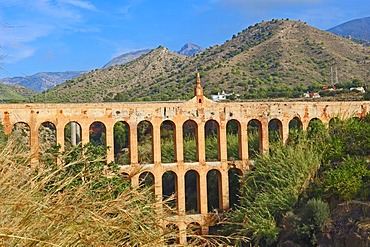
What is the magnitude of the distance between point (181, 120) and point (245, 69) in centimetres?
4299

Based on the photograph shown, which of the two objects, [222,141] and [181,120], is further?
[222,141]

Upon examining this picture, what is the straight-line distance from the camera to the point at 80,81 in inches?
3063

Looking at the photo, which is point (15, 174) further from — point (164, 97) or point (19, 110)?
point (164, 97)

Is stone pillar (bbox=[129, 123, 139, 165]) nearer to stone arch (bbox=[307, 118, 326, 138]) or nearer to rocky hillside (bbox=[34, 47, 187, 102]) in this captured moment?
stone arch (bbox=[307, 118, 326, 138])

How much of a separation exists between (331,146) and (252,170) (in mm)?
4052

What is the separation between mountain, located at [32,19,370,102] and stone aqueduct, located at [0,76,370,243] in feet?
75.4

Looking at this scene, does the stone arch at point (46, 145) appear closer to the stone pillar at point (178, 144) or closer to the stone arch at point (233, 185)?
the stone pillar at point (178, 144)

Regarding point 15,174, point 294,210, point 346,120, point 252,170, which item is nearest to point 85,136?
point 252,170

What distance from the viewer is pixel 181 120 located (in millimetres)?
26547

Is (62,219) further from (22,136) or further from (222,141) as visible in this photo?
(222,141)

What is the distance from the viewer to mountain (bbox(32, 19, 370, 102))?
203 ft

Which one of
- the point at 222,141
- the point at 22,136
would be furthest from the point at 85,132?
the point at 22,136

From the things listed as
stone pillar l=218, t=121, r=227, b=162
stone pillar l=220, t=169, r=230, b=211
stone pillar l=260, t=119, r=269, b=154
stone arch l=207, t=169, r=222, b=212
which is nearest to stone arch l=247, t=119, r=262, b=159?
stone pillar l=260, t=119, r=269, b=154

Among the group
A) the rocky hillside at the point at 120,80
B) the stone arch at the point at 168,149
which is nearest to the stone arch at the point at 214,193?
the stone arch at the point at 168,149
